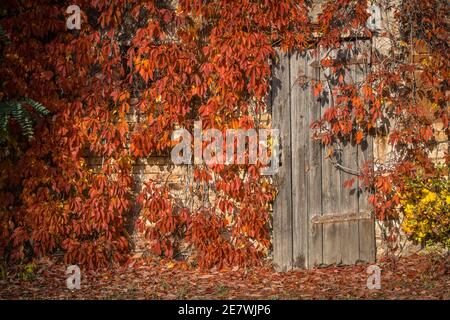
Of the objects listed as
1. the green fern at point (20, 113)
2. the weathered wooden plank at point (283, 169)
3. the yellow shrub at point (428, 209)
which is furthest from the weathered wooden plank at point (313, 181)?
the green fern at point (20, 113)

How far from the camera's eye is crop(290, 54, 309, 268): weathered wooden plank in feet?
21.4

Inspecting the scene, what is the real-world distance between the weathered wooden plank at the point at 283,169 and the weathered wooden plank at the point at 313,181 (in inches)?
8.6

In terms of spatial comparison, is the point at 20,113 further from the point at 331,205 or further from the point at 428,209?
the point at 428,209

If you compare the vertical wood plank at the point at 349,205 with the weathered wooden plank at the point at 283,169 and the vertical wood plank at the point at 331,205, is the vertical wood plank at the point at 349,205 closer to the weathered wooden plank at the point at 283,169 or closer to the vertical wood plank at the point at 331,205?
the vertical wood plank at the point at 331,205

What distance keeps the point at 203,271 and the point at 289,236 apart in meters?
1.04

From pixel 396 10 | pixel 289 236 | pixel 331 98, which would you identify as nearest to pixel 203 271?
pixel 289 236

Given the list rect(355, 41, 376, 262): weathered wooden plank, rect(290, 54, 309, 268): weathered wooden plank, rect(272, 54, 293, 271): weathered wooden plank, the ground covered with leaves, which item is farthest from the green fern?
rect(355, 41, 376, 262): weathered wooden plank

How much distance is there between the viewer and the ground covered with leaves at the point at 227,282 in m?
5.65

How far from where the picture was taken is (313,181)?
6570 millimetres

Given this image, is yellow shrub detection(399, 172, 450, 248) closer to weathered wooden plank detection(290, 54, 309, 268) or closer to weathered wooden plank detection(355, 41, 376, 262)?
weathered wooden plank detection(355, 41, 376, 262)

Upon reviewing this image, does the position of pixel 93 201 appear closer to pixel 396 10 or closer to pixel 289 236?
pixel 289 236

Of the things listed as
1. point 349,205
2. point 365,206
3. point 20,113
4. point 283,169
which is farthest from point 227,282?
point 20,113

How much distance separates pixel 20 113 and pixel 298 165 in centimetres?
303

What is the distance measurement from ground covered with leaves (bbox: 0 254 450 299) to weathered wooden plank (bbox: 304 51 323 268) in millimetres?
233
